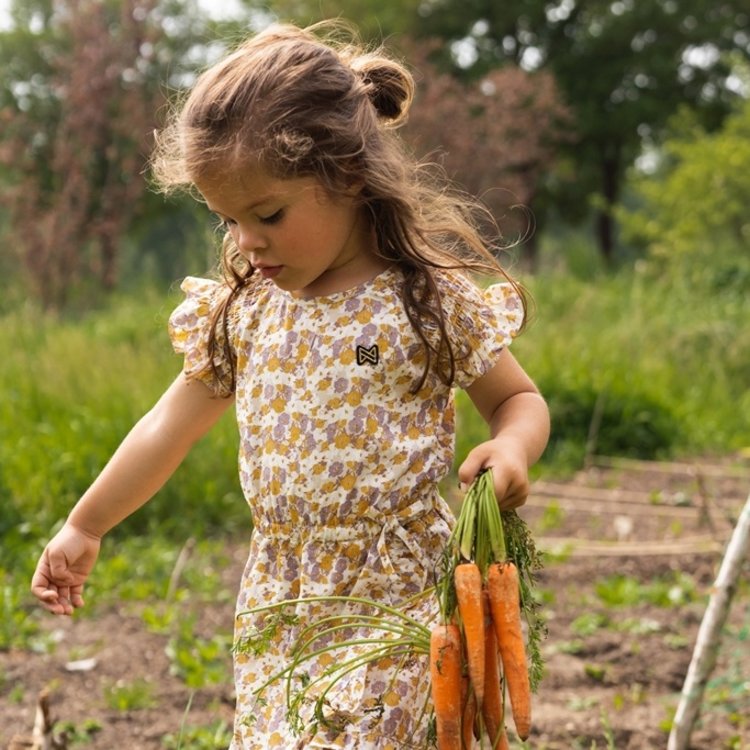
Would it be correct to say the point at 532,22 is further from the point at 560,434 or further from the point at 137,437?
the point at 137,437

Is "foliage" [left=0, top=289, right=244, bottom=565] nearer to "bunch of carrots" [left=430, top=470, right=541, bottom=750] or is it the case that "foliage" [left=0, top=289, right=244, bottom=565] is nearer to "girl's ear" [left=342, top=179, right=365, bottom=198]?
"girl's ear" [left=342, top=179, right=365, bottom=198]

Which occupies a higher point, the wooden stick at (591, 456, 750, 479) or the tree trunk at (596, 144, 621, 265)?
the wooden stick at (591, 456, 750, 479)

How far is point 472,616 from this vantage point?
5.93 ft

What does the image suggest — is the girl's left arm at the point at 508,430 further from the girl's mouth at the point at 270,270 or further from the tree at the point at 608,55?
the tree at the point at 608,55

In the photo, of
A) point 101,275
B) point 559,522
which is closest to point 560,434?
point 559,522

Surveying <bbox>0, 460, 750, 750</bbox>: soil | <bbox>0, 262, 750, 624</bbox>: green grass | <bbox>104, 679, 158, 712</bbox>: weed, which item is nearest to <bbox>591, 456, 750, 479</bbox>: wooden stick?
<bbox>0, 262, 750, 624</bbox>: green grass

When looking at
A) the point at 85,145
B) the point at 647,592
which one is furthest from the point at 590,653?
the point at 85,145

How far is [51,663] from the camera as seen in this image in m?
4.18

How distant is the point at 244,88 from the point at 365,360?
50cm

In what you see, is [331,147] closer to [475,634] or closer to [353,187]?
[353,187]

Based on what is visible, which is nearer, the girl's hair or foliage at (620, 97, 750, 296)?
the girl's hair

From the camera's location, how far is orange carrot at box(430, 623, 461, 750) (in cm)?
183

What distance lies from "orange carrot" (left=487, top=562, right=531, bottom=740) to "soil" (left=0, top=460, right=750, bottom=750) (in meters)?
0.71

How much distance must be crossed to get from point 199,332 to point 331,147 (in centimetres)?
49
